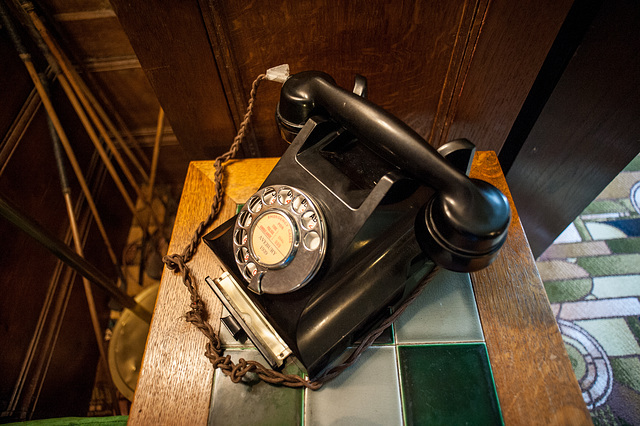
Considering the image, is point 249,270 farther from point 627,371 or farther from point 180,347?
point 627,371

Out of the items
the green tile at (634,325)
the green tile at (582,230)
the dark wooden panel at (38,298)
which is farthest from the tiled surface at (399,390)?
the green tile at (582,230)

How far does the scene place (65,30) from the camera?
3.98 feet

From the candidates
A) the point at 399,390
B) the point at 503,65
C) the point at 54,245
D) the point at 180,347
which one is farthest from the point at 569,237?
the point at 54,245

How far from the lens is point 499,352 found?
2.10 feet

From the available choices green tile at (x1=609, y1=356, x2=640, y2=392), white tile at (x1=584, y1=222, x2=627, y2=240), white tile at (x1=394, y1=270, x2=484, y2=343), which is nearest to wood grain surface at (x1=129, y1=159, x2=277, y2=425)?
white tile at (x1=394, y1=270, x2=484, y2=343)

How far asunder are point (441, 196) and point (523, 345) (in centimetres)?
35

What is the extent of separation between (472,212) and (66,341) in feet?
4.71

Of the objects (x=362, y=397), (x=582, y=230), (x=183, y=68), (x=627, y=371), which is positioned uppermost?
(x=183, y=68)

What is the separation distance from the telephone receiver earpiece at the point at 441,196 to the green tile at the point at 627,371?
3.75 ft

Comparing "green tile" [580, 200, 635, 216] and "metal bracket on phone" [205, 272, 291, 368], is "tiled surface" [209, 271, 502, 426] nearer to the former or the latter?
"metal bracket on phone" [205, 272, 291, 368]

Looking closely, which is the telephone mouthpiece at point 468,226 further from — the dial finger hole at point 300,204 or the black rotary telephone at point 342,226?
the dial finger hole at point 300,204

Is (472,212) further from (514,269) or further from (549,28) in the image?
(549,28)

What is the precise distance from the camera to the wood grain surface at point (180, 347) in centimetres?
61

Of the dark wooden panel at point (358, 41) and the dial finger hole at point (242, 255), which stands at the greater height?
the dark wooden panel at point (358, 41)
